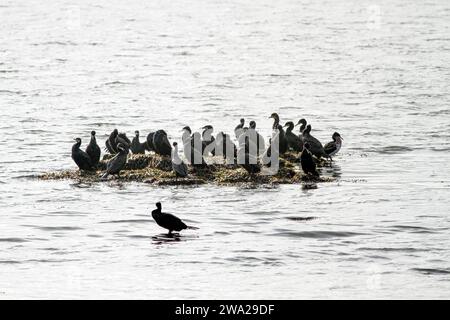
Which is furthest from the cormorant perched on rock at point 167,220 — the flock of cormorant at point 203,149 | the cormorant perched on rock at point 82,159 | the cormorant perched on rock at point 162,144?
the cormorant perched on rock at point 82,159

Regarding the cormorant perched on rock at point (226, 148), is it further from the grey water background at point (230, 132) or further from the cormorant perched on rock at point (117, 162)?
the cormorant perched on rock at point (117, 162)

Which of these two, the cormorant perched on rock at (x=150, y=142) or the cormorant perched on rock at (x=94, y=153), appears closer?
the cormorant perched on rock at (x=94, y=153)

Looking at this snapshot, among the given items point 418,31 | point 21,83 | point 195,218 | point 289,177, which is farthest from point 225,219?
point 418,31

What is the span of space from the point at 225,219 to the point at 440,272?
627 cm

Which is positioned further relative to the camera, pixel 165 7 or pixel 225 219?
pixel 165 7

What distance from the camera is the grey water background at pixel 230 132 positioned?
2245 centimetres

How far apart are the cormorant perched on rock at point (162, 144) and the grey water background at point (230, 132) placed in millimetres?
1364

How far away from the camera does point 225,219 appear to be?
27000 millimetres

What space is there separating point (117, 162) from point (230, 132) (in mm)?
10573

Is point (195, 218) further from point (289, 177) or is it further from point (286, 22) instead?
point (286, 22)

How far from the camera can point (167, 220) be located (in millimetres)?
25250

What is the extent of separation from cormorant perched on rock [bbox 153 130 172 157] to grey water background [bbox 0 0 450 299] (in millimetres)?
1364

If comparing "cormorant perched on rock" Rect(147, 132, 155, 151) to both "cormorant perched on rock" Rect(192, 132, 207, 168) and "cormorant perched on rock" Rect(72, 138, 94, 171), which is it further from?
"cormorant perched on rock" Rect(72, 138, 94, 171)
